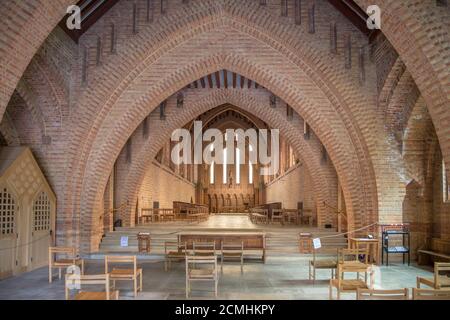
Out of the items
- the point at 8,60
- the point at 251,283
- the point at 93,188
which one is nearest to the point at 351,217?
the point at 251,283

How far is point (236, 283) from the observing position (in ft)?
28.6

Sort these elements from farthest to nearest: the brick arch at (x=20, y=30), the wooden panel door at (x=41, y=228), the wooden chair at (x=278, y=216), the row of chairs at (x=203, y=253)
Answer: the wooden chair at (x=278, y=216)
the wooden panel door at (x=41, y=228)
the row of chairs at (x=203, y=253)
the brick arch at (x=20, y=30)

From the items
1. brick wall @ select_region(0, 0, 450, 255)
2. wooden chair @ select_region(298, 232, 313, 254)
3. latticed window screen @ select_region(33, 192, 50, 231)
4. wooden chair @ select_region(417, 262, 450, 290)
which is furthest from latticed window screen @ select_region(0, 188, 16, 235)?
wooden chair @ select_region(417, 262, 450, 290)

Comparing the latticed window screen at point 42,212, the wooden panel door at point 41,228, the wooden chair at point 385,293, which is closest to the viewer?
the wooden chair at point 385,293

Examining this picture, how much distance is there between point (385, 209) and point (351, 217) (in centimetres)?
149

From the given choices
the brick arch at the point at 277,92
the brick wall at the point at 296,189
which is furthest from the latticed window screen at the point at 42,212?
the brick wall at the point at 296,189

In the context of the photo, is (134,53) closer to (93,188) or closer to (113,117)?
(113,117)

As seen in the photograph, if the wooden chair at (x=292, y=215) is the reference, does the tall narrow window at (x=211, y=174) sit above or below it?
above

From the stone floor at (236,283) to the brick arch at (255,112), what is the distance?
224 inches

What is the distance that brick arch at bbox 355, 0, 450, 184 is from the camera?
784 cm

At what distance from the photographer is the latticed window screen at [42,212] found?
432 inches

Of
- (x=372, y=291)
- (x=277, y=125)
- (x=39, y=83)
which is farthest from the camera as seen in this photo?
(x=277, y=125)

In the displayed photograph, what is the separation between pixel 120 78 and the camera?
12.4 m

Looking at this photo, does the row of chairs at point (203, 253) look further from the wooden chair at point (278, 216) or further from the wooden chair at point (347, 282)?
the wooden chair at point (278, 216)
